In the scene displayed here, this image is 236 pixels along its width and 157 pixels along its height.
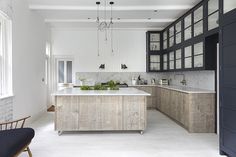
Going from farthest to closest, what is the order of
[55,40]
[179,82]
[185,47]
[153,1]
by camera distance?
Answer: [55,40] → [179,82] → [185,47] → [153,1]

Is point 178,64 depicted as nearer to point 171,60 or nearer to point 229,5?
point 171,60

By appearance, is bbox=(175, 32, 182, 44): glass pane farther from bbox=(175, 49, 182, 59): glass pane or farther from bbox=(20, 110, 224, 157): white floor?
bbox=(20, 110, 224, 157): white floor

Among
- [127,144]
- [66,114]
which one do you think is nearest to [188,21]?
[127,144]

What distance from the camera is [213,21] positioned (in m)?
4.50

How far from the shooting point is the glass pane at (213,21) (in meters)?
4.35

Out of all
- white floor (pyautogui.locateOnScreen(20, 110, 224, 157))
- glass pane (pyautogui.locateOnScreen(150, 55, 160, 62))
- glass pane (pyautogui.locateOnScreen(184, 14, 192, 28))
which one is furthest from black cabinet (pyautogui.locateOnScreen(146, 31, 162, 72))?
white floor (pyautogui.locateOnScreen(20, 110, 224, 157))

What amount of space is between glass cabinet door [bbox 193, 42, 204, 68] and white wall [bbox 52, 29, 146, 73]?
3497mm

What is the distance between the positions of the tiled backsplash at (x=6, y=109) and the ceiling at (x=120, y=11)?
260cm

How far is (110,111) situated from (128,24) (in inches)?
160

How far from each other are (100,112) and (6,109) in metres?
1.82

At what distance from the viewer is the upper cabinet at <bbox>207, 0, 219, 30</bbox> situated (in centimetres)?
436

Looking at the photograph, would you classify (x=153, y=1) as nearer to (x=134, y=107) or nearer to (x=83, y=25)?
(x=134, y=107)

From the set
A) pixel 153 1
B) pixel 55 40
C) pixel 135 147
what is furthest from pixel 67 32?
pixel 135 147

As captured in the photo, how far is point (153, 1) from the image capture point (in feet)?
17.8
